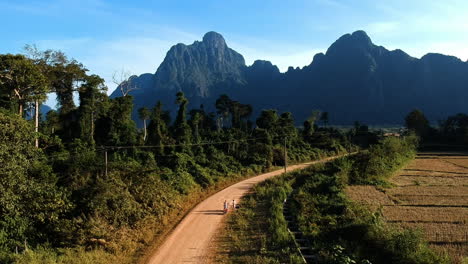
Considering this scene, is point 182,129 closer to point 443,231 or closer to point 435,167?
point 443,231

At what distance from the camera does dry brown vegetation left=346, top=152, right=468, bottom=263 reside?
17547 millimetres

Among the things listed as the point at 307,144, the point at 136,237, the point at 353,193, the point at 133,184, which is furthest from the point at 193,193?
the point at 307,144

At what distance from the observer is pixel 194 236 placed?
19.7 metres

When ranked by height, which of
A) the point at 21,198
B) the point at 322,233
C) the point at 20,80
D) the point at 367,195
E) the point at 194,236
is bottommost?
the point at 194,236

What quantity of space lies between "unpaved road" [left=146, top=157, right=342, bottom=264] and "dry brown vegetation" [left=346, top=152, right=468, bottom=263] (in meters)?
11.3

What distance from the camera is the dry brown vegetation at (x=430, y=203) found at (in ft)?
57.6

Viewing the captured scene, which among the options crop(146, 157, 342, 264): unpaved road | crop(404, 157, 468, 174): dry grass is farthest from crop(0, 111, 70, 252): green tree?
crop(404, 157, 468, 174): dry grass

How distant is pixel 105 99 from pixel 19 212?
82.6 feet

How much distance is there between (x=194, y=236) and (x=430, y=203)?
19.3 metres

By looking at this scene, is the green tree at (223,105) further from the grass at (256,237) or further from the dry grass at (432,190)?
the grass at (256,237)

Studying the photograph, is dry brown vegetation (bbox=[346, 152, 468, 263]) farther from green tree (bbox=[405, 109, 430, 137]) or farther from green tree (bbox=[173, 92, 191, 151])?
green tree (bbox=[405, 109, 430, 137])

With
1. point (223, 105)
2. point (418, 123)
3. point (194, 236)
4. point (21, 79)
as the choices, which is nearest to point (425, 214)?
point (194, 236)

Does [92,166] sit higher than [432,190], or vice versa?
[92,166]

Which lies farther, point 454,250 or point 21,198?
point 21,198
